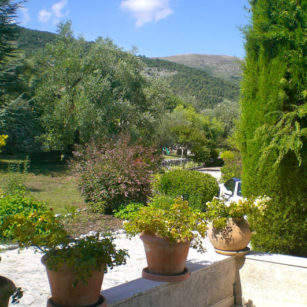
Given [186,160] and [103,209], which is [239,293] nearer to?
[103,209]

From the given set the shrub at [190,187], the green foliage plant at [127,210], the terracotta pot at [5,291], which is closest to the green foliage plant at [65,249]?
the terracotta pot at [5,291]

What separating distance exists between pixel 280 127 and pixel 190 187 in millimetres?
5159

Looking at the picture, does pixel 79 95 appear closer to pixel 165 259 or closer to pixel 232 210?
pixel 232 210

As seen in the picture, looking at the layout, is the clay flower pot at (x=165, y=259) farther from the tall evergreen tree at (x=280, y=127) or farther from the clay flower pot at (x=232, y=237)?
the tall evergreen tree at (x=280, y=127)

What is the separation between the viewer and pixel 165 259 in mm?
3367

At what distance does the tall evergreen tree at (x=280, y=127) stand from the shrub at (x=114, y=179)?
15.1 feet

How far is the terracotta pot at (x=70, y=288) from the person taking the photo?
7.92ft

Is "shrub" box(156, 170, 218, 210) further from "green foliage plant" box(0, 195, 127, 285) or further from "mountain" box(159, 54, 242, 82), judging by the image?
"mountain" box(159, 54, 242, 82)

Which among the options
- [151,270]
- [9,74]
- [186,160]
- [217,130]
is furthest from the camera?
[217,130]

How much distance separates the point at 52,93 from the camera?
20875 mm

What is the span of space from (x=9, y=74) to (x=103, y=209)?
10.8 meters

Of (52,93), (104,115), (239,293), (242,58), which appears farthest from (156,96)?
(239,293)

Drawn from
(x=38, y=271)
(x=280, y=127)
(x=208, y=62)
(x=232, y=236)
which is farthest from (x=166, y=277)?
(x=208, y=62)

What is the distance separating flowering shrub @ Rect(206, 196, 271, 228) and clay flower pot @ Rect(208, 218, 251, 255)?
77 millimetres
